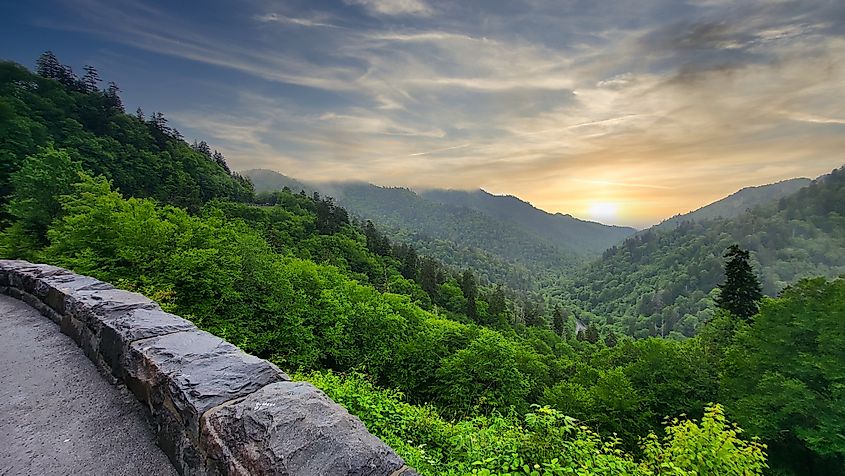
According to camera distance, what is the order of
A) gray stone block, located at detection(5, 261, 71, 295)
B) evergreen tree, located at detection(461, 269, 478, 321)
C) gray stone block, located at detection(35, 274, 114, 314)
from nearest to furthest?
gray stone block, located at detection(35, 274, 114, 314) < gray stone block, located at detection(5, 261, 71, 295) < evergreen tree, located at detection(461, 269, 478, 321)

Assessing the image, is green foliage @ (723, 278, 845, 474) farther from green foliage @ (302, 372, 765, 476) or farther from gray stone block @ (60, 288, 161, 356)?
gray stone block @ (60, 288, 161, 356)

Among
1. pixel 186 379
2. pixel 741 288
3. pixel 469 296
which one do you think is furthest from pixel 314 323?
pixel 469 296

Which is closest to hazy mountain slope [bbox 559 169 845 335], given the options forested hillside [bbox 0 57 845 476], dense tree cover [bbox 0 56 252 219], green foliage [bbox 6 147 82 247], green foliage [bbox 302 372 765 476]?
forested hillside [bbox 0 57 845 476]

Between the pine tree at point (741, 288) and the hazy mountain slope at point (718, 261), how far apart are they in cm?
9975

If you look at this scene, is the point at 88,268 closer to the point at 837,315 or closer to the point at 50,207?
the point at 50,207

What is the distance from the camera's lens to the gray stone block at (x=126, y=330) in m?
3.99

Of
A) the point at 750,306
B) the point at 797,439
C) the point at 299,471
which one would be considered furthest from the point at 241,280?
the point at 750,306

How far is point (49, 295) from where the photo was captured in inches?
243

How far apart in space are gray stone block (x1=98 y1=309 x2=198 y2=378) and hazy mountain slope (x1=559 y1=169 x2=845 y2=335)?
14243 centimetres

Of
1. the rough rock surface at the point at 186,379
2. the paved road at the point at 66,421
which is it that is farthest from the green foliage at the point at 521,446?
the paved road at the point at 66,421

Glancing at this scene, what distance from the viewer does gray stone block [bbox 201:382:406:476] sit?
237 centimetres

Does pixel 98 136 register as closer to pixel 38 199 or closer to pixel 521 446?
pixel 38 199

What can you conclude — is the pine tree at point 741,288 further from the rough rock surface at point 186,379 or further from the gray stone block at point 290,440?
the rough rock surface at point 186,379

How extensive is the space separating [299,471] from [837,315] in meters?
27.0
